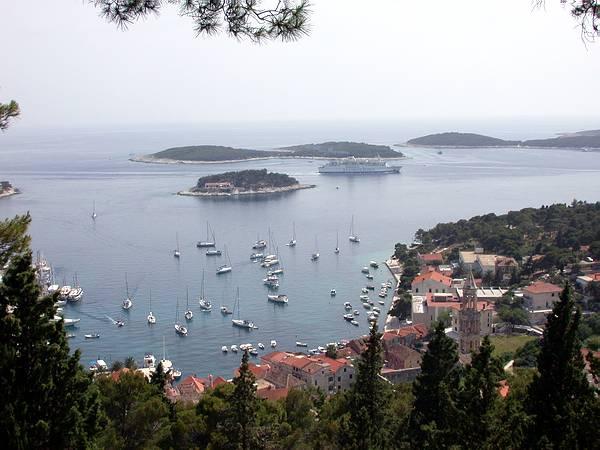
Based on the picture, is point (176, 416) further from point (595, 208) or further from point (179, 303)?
point (595, 208)

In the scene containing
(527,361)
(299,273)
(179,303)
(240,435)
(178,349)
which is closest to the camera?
(240,435)

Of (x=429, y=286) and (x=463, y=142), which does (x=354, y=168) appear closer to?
(x=463, y=142)

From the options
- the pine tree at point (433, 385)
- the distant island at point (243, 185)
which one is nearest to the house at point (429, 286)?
the pine tree at point (433, 385)

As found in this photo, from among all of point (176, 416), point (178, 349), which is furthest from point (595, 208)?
point (176, 416)

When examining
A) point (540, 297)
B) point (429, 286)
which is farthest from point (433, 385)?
point (429, 286)

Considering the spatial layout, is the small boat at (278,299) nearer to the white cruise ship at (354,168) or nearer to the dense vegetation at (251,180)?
the dense vegetation at (251,180)

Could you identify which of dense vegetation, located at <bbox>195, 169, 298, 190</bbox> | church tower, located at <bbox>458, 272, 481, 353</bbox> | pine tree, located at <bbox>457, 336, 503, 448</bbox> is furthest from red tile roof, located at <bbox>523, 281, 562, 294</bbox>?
dense vegetation, located at <bbox>195, 169, 298, 190</bbox>
